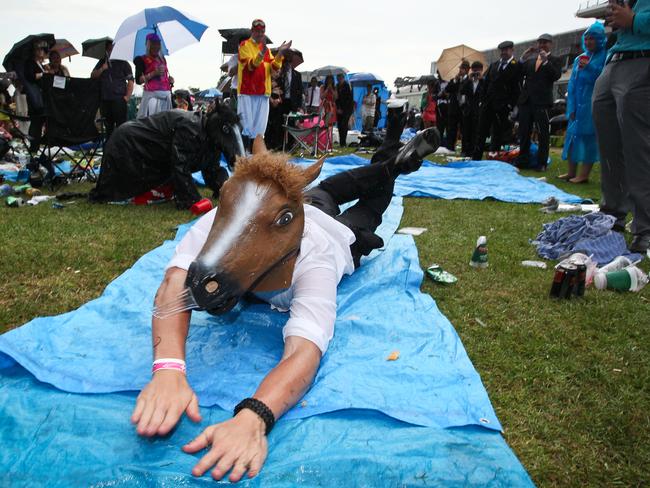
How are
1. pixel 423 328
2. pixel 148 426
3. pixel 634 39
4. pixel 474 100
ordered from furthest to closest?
pixel 474 100
pixel 634 39
pixel 423 328
pixel 148 426

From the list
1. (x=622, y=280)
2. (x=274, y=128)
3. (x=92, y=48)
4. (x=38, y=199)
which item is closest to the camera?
(x=622, y=280)

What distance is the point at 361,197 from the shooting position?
3686 mm

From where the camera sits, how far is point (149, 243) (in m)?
4.27

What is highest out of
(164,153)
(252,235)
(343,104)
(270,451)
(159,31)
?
(159,31)

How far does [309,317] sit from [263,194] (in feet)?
1.85

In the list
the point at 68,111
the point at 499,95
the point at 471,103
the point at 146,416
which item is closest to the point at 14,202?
the point at 68,111

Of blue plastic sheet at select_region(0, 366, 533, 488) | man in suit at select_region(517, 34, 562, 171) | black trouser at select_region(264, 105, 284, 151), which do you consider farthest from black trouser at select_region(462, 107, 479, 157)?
blue plastic sheet at select_region(0, 366, 533, 488)

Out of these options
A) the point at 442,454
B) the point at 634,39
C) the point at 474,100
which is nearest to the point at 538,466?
the point at 442,454

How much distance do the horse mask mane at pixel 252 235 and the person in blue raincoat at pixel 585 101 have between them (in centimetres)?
643

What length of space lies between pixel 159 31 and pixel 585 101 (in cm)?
744

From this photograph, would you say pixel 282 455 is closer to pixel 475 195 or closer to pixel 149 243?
pixel 149 243

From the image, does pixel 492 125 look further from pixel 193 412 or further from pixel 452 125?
pixel 193 412

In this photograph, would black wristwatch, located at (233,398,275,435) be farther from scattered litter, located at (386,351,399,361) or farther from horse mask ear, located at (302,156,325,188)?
horse mask ear, located at (302,156,325,188)

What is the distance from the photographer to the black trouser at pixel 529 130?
876 centimetres
